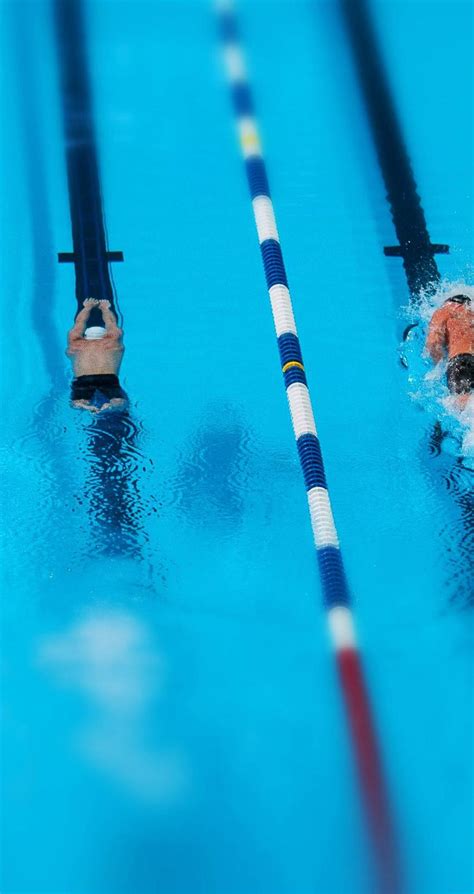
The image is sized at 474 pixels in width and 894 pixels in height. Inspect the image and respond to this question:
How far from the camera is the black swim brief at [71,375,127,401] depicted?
4434mm

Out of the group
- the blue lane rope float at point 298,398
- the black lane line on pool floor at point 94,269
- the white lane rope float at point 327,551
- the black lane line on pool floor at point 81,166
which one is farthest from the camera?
the black lane line on pool floor at point 81,166

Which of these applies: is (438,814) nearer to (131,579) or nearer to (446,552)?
(446,552)

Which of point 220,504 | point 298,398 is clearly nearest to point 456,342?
point 298,398

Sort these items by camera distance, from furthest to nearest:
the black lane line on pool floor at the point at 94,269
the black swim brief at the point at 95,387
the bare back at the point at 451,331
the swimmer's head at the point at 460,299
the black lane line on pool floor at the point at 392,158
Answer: the black lane line on pool floor at the point at 392,158
the swimmer's head at the point at 460,299
the black swim brief at the point at 95,387
the bare back at the point at 451,331
the black lane line on pool floor at the point at 94,269

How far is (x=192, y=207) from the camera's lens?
→ 5547mm

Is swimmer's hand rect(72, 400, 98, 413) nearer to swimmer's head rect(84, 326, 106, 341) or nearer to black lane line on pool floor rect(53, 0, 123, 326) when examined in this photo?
swimmer's head rect(84, 326, 106, 341)

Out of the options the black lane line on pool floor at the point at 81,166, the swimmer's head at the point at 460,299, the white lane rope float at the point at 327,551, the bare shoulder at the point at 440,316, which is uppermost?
the black lane line on pool floor at the point at 81,166

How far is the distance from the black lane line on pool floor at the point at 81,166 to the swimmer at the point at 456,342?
4.80 feet

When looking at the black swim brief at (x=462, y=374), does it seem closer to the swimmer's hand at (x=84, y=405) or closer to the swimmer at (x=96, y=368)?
the swimmer at (x=96, y=368)

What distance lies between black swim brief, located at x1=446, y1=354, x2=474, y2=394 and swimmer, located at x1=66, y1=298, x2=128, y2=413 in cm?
132

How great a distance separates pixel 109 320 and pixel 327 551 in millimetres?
1689

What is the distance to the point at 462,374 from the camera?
4188 millimetres

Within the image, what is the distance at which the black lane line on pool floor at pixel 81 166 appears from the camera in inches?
201

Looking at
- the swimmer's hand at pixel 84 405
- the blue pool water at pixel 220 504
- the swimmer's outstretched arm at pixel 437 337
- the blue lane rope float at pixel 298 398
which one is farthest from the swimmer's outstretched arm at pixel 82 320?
the swimmer's outstretched arm at pixel 437 337
